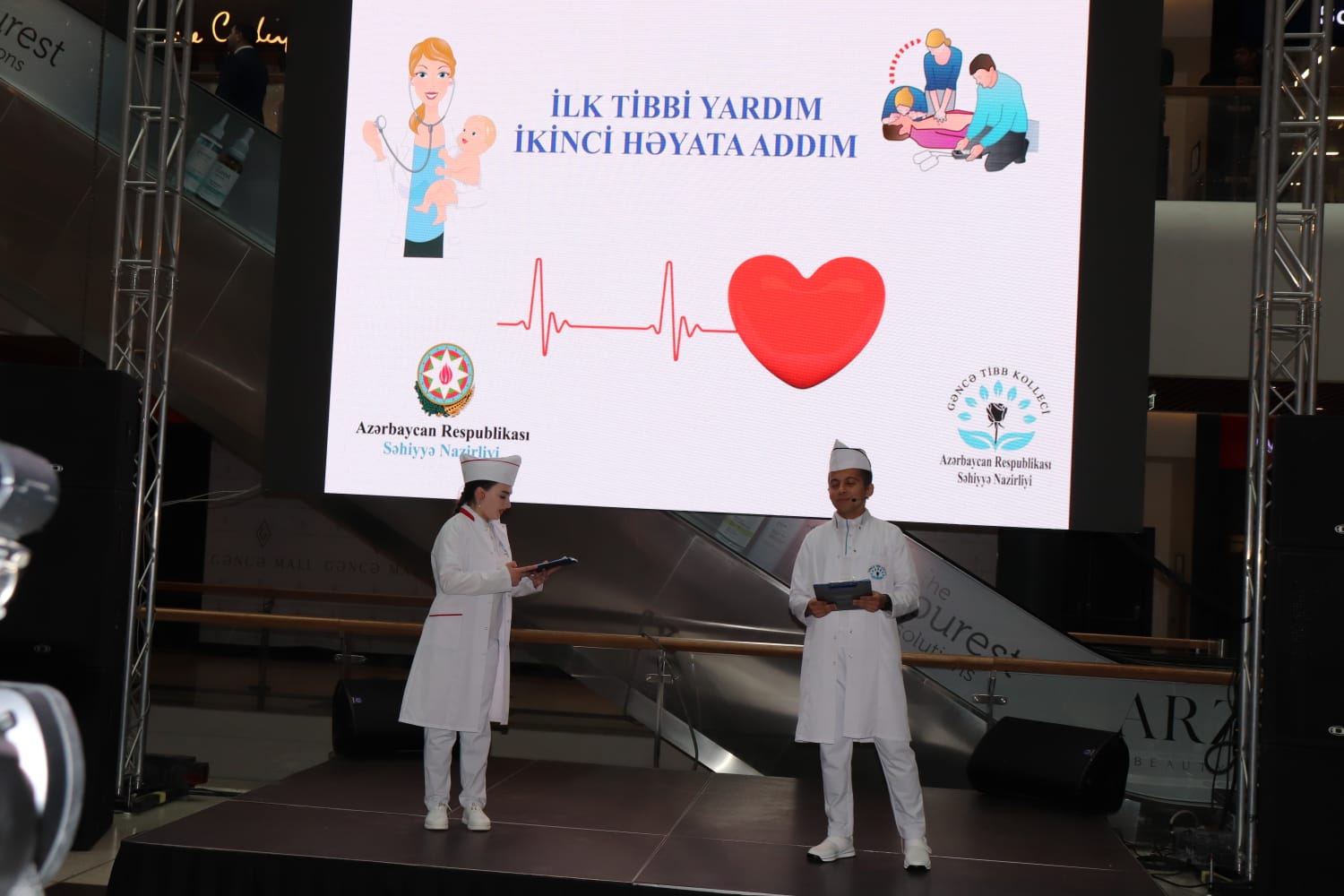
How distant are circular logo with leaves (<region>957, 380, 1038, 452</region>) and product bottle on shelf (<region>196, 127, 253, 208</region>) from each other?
4307mm

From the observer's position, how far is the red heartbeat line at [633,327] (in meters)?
6.25

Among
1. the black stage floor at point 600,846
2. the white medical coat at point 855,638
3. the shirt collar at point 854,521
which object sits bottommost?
the black stage floor at point 600,846

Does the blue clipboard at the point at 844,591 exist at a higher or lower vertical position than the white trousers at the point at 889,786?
higher

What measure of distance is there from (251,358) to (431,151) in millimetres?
1839

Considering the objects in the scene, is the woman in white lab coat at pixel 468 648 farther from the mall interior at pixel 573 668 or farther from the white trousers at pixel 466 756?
the mall interior at pixel 573 668

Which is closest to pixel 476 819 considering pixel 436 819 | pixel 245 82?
pixel 436 819

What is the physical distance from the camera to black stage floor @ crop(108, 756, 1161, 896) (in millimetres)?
4461

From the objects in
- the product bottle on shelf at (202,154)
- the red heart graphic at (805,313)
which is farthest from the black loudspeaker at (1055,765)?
the product bottle on shelf at (202,154)

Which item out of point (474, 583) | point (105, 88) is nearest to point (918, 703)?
point (474, 583)

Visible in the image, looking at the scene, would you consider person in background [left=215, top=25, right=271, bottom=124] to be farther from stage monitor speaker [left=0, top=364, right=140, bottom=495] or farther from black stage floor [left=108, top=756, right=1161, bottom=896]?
black stage floor [left=108, top=756, right=1161, bottom=896]

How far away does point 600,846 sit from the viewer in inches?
192

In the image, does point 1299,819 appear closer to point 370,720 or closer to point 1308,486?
point 1308,486

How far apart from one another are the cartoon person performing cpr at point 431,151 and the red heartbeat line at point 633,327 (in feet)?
1.70

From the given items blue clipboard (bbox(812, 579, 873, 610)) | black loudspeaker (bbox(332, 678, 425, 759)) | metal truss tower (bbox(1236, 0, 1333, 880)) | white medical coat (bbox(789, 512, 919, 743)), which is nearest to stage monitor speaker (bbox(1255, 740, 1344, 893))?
metal truss tower (bbox(1236, 0, 1333, 880))
